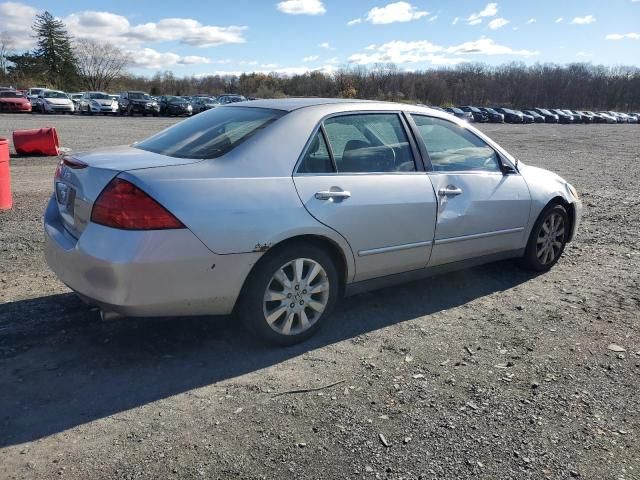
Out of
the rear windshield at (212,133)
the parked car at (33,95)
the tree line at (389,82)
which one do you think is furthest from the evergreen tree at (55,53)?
the rear windshield at (212,133)

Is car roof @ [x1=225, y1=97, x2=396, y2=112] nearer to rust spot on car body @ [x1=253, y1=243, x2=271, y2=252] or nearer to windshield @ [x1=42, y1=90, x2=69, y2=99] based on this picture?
rust spot on car body @ [x1=253, y1=243, x2=271, y2=252]

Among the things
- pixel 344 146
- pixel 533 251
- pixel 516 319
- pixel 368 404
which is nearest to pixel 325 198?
pixel 344 146

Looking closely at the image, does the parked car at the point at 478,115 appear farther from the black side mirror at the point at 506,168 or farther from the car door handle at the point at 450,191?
the car door handle at the point at 450,191

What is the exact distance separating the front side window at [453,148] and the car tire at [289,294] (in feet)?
4.48

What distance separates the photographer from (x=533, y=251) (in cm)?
516

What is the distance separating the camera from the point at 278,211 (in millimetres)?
3295

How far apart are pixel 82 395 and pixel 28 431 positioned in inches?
14.2

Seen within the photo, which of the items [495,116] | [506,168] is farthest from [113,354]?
[495,116]

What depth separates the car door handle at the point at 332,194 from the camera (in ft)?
11.5

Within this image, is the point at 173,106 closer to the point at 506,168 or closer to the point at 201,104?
the point at 201,104

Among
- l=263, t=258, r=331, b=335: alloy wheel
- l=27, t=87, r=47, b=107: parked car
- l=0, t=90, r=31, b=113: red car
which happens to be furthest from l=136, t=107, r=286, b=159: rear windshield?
l=27, t=87, r=47, b=107: parked car

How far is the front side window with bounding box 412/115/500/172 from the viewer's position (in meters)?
4.32

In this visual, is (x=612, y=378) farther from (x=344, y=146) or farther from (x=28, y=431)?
(x=28, y=431)

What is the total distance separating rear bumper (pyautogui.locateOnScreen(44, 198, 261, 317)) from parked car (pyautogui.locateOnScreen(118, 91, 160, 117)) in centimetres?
3976
